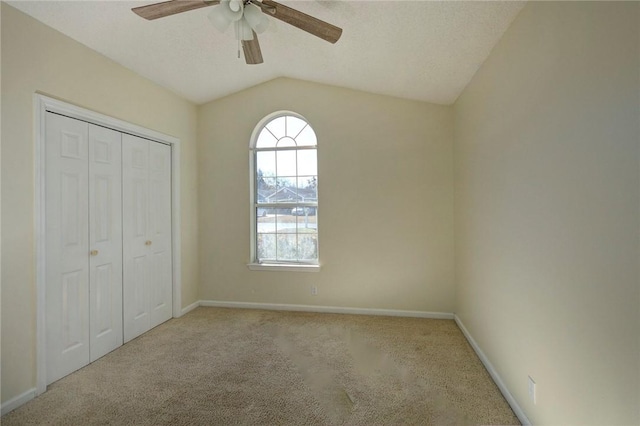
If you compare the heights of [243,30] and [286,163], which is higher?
[243,30]

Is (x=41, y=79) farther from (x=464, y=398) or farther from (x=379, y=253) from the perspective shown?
(x=464, y=398)

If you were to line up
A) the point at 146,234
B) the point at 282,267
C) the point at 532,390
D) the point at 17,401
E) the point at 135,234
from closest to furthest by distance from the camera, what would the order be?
the point at 532,390, the point at 17,401, the point at 135,234, the point at 146,234, the point at 282,267

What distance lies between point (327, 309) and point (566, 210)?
285 centimetres

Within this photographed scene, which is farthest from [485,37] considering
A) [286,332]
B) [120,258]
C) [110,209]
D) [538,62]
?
[120,258]

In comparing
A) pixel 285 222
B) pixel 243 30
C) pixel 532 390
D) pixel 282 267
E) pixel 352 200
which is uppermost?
pixel 243 30

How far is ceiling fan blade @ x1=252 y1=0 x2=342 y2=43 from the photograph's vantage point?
1780 mm

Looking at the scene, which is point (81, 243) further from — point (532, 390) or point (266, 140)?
point (532, 390)

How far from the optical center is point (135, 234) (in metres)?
3.12

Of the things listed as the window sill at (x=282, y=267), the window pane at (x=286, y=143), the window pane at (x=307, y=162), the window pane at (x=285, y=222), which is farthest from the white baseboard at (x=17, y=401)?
the window pane at (x=286, y=143)

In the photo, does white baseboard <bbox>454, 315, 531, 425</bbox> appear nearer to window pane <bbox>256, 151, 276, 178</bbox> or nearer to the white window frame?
the white window frame

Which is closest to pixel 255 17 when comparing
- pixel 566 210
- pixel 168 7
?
pixel 168 7

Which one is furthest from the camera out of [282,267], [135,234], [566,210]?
[282,267]

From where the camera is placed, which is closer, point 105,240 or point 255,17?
point 255,17

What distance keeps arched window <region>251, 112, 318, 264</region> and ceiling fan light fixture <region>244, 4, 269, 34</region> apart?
202 centimetres
